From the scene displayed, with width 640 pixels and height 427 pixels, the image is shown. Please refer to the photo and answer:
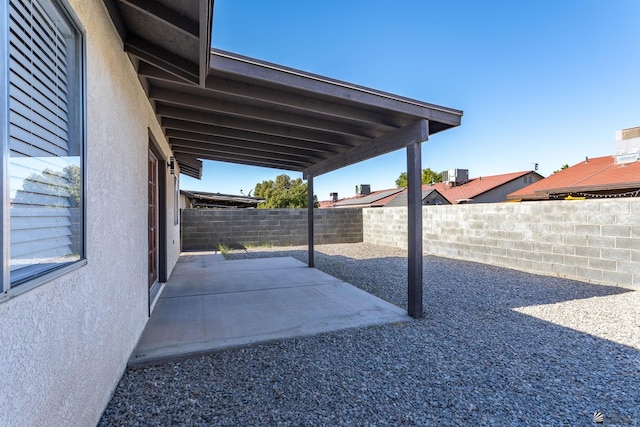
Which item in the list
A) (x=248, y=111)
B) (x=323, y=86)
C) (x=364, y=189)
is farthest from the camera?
(x=364, y=189)

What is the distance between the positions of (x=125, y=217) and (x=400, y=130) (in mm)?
3410

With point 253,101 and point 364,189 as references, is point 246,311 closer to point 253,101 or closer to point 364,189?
point 253,101

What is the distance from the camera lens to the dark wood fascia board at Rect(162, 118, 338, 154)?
4766mm

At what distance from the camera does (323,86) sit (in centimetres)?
332

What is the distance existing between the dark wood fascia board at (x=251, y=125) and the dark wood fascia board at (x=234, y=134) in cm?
38

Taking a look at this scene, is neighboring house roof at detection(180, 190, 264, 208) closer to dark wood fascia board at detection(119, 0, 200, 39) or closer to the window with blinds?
dark wood fascia board at detection(119, 0, 200, 39)

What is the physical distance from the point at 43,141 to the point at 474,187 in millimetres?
27134

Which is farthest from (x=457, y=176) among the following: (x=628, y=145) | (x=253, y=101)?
(x=253, y=101)

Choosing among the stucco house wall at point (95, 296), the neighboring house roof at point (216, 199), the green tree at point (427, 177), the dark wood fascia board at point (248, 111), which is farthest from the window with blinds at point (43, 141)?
the green tree at point (427, 177)

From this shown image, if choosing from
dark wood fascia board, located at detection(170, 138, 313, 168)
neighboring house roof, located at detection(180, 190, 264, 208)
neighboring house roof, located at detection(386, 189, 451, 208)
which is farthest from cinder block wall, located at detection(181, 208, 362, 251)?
neighboring house roof, located at detection(386, 189, 451, 208)

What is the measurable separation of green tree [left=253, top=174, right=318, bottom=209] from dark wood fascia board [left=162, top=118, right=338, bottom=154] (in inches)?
1023

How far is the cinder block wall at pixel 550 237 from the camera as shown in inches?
203

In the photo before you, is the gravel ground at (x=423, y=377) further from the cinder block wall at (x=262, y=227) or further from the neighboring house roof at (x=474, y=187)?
the neighboring house roof at (x=474, y=187)

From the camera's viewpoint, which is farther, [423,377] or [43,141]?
[423,377]
